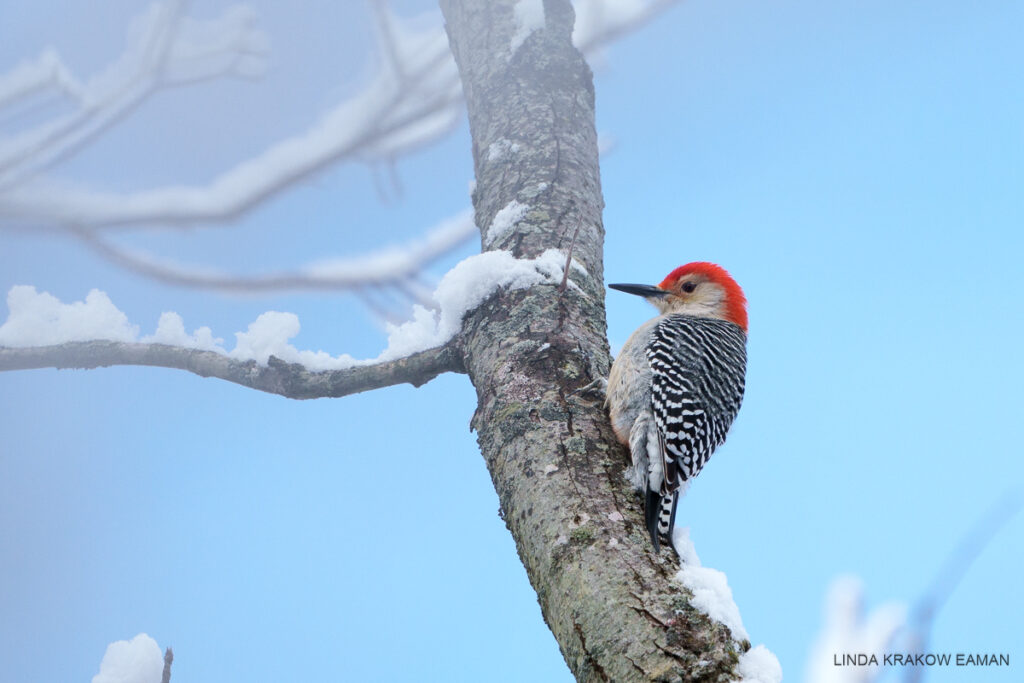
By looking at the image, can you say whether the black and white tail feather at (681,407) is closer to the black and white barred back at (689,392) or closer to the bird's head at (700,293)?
the black and white barred back at (689,392)

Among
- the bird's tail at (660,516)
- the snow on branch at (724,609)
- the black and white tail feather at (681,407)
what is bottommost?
the snow on branch at (724,609)

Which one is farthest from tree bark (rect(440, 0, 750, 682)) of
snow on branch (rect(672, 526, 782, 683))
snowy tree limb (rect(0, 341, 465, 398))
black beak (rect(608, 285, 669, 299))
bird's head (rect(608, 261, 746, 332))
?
bird's head (rect(608, 261, 746, 332))

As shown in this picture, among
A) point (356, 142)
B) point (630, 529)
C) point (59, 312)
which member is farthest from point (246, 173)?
point (630, 529)

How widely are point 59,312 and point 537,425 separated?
1929mm

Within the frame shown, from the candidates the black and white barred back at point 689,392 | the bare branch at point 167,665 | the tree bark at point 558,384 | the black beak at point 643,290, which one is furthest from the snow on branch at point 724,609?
the black beak at point 643,290

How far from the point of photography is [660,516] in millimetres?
1876

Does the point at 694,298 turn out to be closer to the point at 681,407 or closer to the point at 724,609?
the point at 681,407

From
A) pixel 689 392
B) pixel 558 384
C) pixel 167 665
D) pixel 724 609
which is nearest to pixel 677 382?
pixel 689 392

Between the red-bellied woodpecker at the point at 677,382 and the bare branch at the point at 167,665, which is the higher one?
the red-bellied woodpecker at the point at 677,382

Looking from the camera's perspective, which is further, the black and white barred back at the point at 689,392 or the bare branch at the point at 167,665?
the black and white barred back at the point at 689,392

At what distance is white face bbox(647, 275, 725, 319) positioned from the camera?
3.48 m

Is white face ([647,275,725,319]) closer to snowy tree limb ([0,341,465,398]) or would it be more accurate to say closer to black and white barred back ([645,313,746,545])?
black and white barred back ([645,313,746,545])

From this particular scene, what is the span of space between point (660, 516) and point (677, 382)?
0.81 meters

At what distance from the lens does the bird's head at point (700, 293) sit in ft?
11.4
